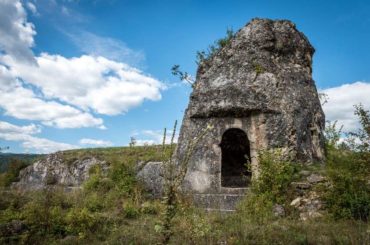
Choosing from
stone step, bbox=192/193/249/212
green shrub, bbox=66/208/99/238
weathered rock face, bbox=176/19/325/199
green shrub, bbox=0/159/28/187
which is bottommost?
green shrub, bbox=66/208/99/238

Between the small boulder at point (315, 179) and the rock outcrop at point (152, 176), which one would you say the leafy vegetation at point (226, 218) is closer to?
the small boulder at point (315, 179)

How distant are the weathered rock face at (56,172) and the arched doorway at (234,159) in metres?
5.80

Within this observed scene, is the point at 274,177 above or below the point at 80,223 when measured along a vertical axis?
above

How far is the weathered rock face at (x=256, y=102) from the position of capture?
11.5m

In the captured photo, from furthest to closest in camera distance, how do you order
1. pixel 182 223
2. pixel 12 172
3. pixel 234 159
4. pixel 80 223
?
pixel 12 172
pixel 234 159
pixel 80 223
pixel 182 223

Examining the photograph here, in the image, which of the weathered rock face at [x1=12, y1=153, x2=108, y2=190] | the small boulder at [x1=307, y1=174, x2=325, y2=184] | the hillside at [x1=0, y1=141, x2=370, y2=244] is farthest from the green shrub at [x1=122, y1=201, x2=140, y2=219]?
the weathered rock face at [x1=12, y1=153, x2=108, y2=190]

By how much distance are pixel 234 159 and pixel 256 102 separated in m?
4.95

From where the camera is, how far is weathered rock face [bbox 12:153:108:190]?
17375 millimetres

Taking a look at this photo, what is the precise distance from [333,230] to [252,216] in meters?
2.37

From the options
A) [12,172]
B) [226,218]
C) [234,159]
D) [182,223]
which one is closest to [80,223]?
[182,223]

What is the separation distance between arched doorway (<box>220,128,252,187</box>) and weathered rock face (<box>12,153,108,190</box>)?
5800 millimetres

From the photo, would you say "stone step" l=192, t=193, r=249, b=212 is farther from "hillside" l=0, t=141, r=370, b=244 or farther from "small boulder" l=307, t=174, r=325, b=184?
"small boulder" l=307, t=174, r=325, b=184

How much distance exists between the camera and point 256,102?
11.6m

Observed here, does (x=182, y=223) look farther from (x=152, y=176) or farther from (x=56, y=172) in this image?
(x=56, y=172)
